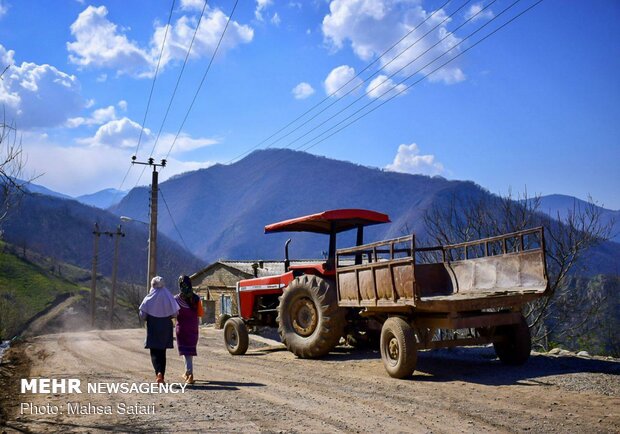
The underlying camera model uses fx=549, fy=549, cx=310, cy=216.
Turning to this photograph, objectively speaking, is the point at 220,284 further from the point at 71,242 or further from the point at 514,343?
the point at 71,242

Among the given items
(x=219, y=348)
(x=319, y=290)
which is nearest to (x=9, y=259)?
(x=219, y=348)

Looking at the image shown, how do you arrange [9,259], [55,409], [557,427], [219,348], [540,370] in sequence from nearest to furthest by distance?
[557,427] → [55,409] → [540,370] → [219,348] → [9,259]

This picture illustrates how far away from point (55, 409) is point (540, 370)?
273 inches

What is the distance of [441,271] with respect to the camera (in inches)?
412

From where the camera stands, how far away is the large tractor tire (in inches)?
415

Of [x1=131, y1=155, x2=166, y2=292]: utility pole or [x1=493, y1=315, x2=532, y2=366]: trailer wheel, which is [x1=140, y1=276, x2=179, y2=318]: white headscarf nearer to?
[x1=493, y1=315, x2=532, y2=366]: trailer wheel

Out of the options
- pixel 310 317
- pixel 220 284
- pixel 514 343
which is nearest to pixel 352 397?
pixel 514 343

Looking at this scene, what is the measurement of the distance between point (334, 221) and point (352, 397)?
5302 mm

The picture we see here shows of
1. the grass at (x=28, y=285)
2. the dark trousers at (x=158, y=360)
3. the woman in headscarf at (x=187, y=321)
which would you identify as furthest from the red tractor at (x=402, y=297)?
the grass at (x=28, y=285)

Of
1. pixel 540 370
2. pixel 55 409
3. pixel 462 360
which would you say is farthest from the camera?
A: pixel 462 360

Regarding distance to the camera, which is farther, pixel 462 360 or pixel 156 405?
pixel 462 360

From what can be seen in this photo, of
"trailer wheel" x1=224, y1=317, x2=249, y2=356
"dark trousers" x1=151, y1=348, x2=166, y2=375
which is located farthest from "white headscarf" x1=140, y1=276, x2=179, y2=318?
"trailer wheel" x1=224, y1=317, x2=249, y2=356

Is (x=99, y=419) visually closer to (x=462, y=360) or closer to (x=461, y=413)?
(x=461, y=413)

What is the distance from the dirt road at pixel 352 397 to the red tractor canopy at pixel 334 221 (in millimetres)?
2868
